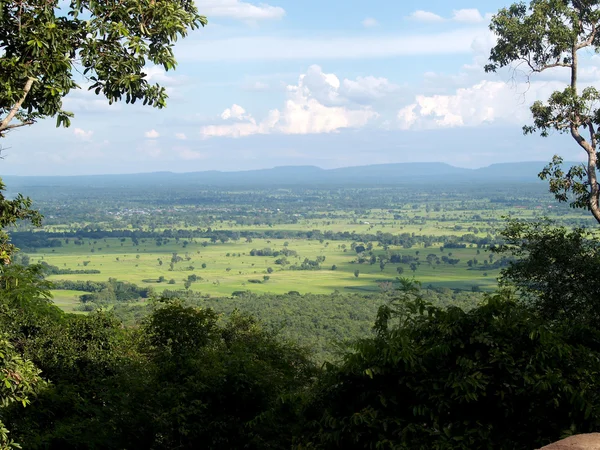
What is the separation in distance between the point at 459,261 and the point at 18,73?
10017cm

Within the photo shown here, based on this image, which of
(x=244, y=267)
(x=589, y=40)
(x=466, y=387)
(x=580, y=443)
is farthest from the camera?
(x=244, y=267)

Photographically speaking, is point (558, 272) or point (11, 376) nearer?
point (11, 376)

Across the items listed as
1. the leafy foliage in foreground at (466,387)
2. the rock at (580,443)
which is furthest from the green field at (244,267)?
the rock at (580,443)

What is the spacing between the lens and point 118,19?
27.0 ft

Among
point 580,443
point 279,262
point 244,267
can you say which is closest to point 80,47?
point 580,443

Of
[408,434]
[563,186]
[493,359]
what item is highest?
[563,186]

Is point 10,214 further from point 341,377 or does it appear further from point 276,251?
point 276,251

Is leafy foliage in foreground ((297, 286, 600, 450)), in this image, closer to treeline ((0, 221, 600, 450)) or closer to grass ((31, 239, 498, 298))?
treeline ((0, 221, 600, 450))

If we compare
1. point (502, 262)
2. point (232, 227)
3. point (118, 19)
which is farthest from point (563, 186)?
point (232, 227)

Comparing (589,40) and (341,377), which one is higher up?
(589,40)

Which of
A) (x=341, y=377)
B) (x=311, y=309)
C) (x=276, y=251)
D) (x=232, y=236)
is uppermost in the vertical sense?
(x=341, y=377)

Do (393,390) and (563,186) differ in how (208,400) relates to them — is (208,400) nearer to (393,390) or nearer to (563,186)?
(393,390)

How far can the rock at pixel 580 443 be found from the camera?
575cm

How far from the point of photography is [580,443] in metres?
5.85
